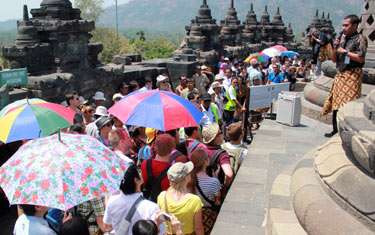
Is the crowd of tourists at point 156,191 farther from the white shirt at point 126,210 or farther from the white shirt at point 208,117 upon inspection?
the white shirt at point 208,117

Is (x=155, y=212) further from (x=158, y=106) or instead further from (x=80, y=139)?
(x=158, y=106)

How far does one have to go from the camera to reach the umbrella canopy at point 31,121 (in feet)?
12.9

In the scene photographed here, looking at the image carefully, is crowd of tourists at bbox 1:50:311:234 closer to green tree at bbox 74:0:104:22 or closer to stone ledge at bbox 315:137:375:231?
stone ledge at bbox 315:137:375:231

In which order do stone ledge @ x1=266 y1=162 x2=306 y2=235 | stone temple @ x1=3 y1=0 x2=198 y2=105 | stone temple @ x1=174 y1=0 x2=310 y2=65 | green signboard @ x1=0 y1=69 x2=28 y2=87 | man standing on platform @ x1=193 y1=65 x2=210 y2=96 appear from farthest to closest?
stone temple @ x1=174 y1=0 x2=310 y2=65
man standing on platform @ x1=193 y1=65 x2=210 y2=96
stone temple @ x1=3 y1=0 x2=198 y2=105
green signboard @ x1=0 y1=69 x2=28 y2=87
stone ledge @ x1=266 y1=162 x2=306 y2=235

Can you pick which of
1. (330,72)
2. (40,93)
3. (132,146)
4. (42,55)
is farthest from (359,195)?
(42,55)

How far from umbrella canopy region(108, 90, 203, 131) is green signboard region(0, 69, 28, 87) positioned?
1.99 meters

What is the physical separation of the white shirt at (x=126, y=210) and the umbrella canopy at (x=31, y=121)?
4.26 feet

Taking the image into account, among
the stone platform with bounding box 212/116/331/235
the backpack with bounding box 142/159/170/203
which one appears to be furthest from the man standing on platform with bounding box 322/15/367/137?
the backpack with bounding box 142/159/170/203

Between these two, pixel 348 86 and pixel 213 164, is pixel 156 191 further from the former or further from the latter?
pixel 348 86

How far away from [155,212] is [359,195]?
1.46m

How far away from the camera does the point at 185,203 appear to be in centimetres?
305

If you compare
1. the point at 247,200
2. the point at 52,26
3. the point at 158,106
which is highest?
the point at 52,26

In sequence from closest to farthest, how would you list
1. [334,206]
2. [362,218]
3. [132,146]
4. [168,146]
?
[362,218], [334,206], [168,146], [132,146]

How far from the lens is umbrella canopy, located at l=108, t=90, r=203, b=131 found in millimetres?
4348
